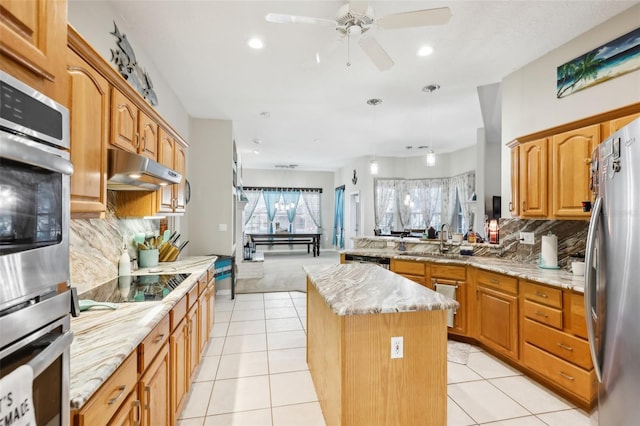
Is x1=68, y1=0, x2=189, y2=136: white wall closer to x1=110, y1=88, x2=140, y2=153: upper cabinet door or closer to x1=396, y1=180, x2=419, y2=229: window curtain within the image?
x1=110, y1=88, x2=140, y2=153: upper cabinet door

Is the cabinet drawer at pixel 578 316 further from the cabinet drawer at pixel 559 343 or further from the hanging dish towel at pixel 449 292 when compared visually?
the hanging dish towel at pixel 449 292

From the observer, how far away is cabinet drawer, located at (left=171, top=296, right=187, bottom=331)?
73.3 inches

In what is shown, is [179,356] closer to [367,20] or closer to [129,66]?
[129,66]

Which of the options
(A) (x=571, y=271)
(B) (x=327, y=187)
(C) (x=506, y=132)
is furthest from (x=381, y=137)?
(B) (x=327, y=187)

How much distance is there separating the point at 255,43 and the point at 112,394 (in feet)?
9.13

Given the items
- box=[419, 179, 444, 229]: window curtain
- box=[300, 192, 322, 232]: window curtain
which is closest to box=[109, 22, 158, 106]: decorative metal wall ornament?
box=[419, 179, 444, 229]: window curtain

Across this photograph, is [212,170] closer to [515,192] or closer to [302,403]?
[302,403]

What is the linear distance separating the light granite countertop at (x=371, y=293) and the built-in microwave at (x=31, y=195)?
1.19m

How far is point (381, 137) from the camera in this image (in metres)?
6.21

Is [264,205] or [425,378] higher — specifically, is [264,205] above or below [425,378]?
above

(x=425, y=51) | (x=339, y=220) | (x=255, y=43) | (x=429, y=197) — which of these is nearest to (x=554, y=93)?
(x=425, y=51)

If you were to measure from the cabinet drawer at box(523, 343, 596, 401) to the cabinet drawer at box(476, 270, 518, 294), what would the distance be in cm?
46

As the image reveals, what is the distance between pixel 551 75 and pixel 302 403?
3.74 meters

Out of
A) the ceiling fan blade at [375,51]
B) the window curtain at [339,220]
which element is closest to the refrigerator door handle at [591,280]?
the ceiling fan blade at [375,51]
